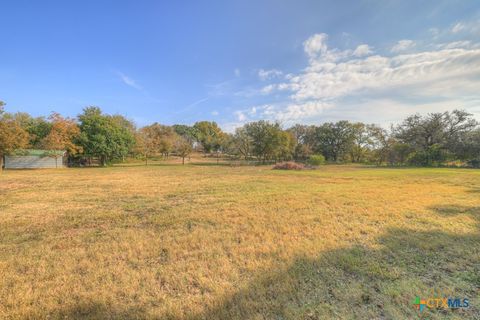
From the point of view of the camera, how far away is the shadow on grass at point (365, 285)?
2.21 metres

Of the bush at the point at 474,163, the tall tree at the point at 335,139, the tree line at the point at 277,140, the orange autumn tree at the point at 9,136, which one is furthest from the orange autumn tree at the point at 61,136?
the bush at the point at 474,163

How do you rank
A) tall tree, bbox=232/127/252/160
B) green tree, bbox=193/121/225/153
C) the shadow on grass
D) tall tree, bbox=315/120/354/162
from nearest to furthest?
1. the shadow on grass
2. tall tree, bbox=232/127/252/160
3. tall tree, bbox=315/120/354/162
4. green tree, bbox=193/121/225/153

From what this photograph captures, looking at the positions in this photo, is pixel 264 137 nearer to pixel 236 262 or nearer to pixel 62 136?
pixel 62 136

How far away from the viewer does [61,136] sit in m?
27.2

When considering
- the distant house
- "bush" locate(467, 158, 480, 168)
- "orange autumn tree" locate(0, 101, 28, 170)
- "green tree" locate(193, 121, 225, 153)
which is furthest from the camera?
"green tree" locate(193, 121, 225, 153)

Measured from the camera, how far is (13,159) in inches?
1043

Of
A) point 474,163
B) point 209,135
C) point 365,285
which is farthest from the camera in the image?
point 209,135

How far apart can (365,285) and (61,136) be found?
35832 mm

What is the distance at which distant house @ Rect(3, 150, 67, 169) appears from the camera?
86.8ft

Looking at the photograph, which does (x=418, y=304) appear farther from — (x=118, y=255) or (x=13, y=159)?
(x=13, y=159)

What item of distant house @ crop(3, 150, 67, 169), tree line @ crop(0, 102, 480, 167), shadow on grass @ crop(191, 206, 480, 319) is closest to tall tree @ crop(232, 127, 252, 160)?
tree line @ crop(0, 102, 480, 167)

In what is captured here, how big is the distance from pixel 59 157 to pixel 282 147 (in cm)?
3416

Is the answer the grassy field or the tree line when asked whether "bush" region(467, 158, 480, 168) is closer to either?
the tree line

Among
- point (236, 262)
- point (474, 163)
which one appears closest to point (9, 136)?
point (236, 262)
